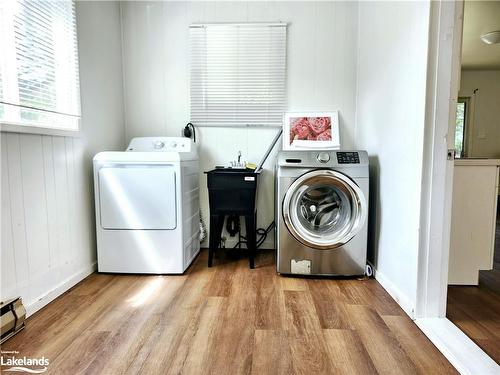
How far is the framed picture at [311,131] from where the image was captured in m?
2.44

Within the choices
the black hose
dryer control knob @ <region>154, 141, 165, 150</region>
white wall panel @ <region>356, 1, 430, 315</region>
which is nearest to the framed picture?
white wall panel @ <region>356, 1, 430, 315</region>

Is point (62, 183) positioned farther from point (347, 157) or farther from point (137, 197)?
point (347, 157)

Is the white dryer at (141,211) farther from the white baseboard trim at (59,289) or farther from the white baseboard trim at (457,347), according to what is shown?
the white baseboard trim at (457,347)

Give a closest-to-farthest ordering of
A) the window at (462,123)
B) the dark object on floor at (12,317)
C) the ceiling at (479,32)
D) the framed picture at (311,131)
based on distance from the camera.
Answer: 1. the dark object on floor at (12,317)
2. the framed picture at (311,131)
3. the ceiling at (479,32)
4. the window at (462,123)

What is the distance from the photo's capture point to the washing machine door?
1940mm

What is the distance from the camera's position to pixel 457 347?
47.9 inches

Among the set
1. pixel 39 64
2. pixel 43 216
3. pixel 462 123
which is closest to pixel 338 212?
pixel 43 216

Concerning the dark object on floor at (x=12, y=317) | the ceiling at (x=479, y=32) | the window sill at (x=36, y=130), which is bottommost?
the dark object on floor at (x=12, y=317)

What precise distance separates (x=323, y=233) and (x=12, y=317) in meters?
1.77

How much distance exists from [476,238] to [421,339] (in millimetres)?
879

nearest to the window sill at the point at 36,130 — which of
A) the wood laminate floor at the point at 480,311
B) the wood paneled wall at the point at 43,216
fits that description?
the wood paneled wall at the point at 43,216

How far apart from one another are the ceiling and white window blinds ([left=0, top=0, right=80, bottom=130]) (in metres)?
3.32

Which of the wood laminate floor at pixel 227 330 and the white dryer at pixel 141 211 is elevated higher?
the white dryer at pixel 141 211

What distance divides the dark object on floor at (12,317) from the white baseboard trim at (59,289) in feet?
0.40
